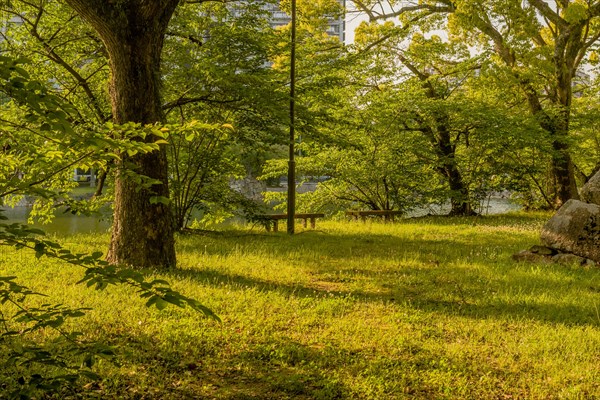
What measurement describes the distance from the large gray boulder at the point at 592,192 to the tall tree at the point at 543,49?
8359 mm

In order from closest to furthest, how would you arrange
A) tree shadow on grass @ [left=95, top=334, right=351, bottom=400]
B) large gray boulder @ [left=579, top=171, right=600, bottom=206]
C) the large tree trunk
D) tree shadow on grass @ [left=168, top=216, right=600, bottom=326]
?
tree shadow on grass @ [left=95, top=334, right=351, bottom=400], tree shadow on grass @ [left=168, top=216, right=600, bottom=326], the large tree trunk, large gray boulder @ [left=579, top=171, right=600, bottom=206]

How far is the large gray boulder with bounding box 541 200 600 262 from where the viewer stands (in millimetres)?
9531

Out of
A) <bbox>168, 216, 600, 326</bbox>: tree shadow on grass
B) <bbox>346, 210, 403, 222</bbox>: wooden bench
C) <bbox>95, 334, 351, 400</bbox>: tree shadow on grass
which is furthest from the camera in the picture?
<bbox>346, 210, 403, 222</bbox>: wooden bench

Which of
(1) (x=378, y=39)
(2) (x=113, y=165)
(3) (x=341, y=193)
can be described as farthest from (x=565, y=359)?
(1) (x=378, y=39)

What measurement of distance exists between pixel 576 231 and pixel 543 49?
38.4 feet

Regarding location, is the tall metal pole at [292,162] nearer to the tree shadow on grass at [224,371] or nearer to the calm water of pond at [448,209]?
the tree shadow on grass at [224,371]

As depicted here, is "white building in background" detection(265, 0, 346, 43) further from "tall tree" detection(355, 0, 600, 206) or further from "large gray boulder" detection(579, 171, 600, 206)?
"large gray boulder" detection(579, 171, 600, 206)

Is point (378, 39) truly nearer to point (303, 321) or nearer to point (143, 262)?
point (143, 262)

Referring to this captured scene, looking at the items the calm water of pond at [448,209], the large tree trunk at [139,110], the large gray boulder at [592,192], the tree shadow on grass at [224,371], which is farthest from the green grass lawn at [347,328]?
the calm water of pond at [448,209]

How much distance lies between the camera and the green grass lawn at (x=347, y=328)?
13.6ft

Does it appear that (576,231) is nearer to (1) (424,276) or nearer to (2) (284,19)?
(1) (424,276)

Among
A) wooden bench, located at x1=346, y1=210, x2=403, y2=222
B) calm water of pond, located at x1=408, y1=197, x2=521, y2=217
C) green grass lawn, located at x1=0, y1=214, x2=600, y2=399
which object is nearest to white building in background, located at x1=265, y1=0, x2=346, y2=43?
wooden bench, located at x1=346, y1=210, x2=403, y2=222

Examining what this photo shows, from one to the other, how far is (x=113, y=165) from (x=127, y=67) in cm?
487

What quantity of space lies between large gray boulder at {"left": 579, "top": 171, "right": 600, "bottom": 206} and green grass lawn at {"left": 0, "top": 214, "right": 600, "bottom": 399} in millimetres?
2147
